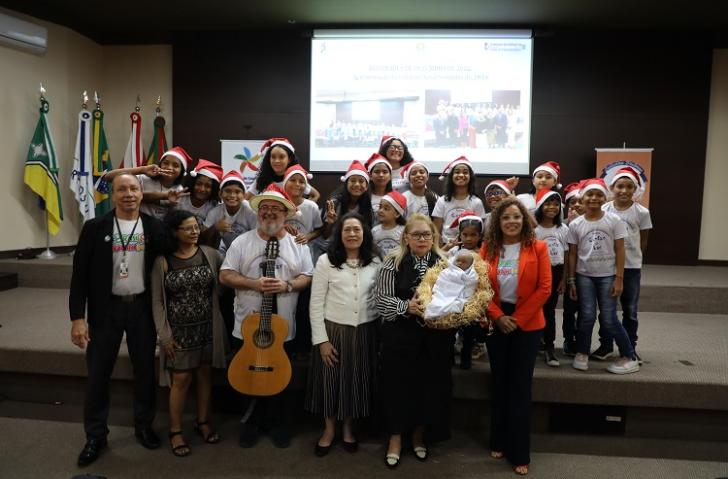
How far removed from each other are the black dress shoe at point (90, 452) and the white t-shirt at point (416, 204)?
2.48 metres

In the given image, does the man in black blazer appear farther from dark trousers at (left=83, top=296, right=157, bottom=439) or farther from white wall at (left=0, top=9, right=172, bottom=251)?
white wall at (left=0, top=9, right=172, bottom=251)

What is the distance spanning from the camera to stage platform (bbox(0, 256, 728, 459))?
2.93m

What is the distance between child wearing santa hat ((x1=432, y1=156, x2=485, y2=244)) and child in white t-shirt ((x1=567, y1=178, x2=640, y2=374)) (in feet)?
2.58

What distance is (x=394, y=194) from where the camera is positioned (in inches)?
123

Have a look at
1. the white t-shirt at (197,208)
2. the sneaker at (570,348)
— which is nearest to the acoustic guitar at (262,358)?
the white t-shirt at (197,208)

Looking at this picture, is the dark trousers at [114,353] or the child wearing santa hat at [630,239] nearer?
the dark trousers at [114,353]

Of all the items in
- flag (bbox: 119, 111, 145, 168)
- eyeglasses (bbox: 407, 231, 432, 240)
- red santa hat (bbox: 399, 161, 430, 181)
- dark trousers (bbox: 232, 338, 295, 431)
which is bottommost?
dark trousers (bbox: 232, 338, 295, 431)

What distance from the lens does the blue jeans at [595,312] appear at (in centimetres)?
304

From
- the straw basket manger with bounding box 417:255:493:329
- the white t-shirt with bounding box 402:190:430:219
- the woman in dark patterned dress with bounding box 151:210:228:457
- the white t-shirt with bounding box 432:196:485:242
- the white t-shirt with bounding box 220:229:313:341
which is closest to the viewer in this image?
the straw basket manger with bounding box 417:255:493:329

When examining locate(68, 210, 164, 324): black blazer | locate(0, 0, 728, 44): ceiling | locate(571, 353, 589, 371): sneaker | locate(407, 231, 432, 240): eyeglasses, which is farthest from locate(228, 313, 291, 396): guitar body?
locate(0, 0, 728, 44): ceiling

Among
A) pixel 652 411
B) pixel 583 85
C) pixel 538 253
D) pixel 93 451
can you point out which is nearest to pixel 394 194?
pixel 538 253

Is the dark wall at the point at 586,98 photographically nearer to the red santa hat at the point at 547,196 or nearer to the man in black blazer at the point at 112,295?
the red santa hat at the point at 547,196

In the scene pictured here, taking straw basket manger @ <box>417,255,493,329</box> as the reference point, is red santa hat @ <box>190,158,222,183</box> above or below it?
above

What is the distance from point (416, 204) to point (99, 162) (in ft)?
16.4
